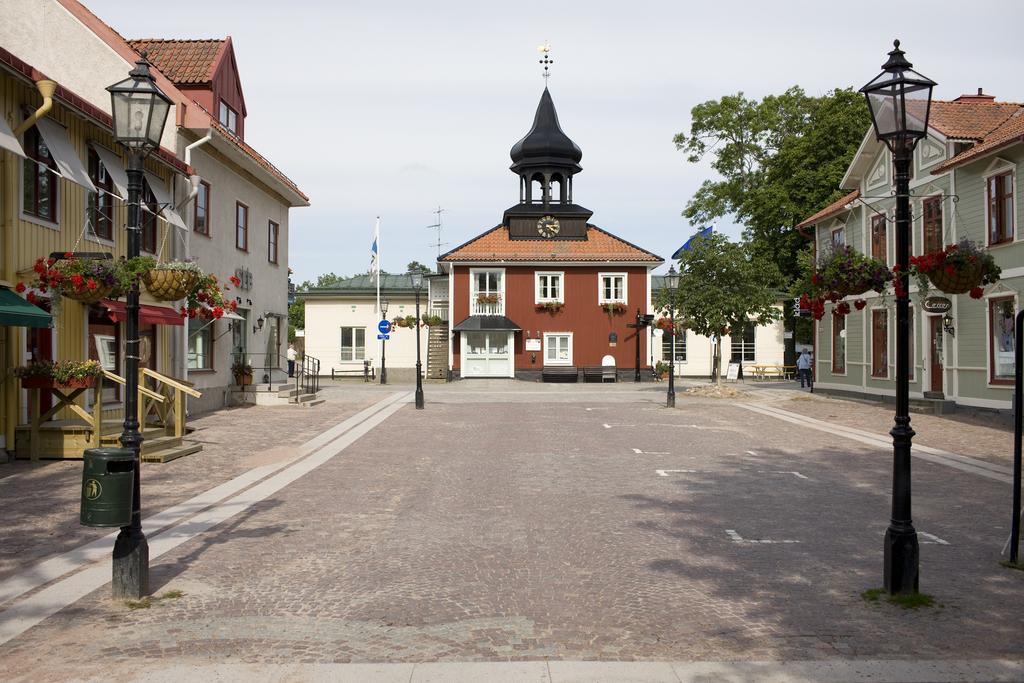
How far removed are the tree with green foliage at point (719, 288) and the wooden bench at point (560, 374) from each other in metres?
11.5

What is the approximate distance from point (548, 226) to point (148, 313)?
2888cm

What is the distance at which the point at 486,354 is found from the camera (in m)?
41.7

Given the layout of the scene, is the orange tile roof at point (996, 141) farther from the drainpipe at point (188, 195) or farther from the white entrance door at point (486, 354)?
the white entrance door at point (486, 354)

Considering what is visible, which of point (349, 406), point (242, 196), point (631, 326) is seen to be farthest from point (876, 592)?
point (631, 326)

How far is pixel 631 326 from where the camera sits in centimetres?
4191

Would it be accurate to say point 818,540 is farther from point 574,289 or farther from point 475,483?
point 574,289

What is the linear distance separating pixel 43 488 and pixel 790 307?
39638mm

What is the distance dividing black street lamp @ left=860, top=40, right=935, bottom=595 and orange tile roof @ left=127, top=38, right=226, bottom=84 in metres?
19.9

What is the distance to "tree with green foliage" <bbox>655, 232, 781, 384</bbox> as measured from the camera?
95.6 feet

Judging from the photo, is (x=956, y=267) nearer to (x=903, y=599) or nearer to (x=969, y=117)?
(x=903, y=599)

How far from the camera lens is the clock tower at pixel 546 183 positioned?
43.4m

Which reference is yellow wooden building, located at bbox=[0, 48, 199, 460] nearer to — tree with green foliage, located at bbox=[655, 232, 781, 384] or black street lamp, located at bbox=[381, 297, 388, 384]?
tree with green foliage, located at bbox=[655, 232, 781, 384]

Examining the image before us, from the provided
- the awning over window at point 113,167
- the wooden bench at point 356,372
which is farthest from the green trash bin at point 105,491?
the wooden bench at point 356,372

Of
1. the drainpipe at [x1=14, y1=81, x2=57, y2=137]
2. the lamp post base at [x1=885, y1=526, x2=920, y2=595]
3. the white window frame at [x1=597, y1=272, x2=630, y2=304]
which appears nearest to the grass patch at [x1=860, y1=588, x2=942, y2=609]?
the lamp post base at [x1=885, y1=526, x2=920, y2=595]
